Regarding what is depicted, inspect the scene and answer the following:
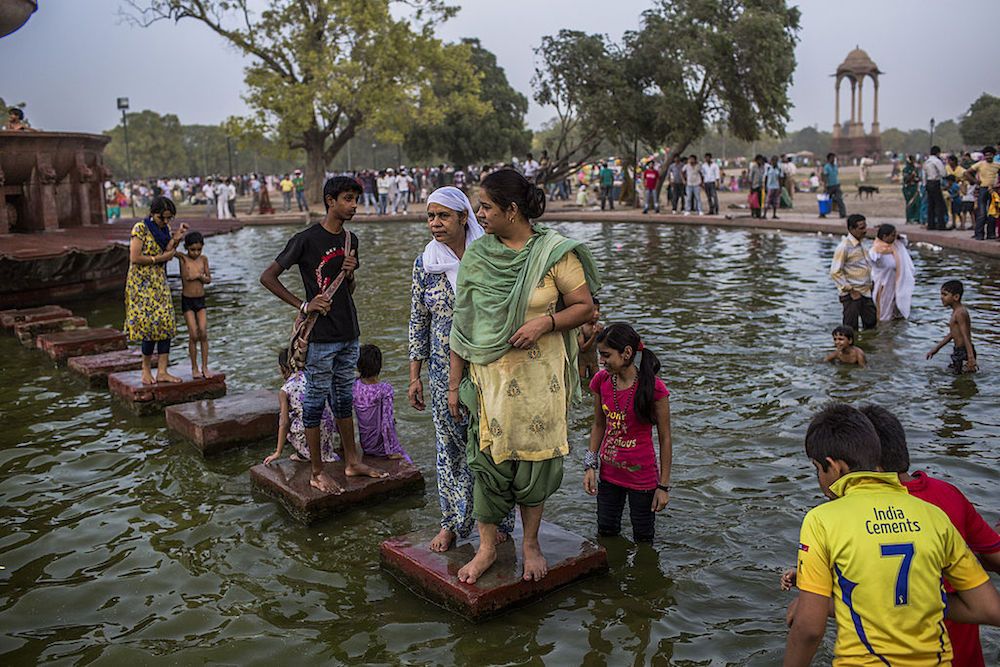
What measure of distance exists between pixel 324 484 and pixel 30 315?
7632mm

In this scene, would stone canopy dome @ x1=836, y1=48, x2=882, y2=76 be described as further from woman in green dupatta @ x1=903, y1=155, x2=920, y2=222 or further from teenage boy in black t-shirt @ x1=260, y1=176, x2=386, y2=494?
teenage boy in black t-shirt @ x1=260, y1=176, x2=386, y2=494

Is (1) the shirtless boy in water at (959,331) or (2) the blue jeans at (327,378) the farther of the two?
(1) the shirtless boy in water at (959,331)

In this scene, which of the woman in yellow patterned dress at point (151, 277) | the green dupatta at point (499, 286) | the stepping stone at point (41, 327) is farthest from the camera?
the stepping stone at point (41, 327)

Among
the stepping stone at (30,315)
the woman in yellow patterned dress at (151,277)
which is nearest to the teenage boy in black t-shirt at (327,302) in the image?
the woman in yellow patterned dress at (151,277)

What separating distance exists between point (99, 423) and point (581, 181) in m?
32.6

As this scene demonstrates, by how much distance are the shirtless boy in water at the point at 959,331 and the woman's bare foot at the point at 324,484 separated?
572cm

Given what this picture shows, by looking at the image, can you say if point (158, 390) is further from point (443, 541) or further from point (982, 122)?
point (982, 122)

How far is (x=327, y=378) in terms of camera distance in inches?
200

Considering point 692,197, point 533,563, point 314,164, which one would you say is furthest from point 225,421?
point 314,164

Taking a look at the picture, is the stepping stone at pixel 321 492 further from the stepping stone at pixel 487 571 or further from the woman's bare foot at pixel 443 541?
the woman's bare foot at pixel 443 541

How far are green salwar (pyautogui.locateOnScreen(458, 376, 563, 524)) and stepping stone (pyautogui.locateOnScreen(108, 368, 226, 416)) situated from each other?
14.5 feet

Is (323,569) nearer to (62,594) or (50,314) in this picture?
(62,594)

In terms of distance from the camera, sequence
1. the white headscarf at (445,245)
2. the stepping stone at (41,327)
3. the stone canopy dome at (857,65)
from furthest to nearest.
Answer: the stone canopy dome at (857,65)
the stepping stone at (41,327)
the white headscarf at (445,245)

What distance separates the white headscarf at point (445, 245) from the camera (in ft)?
13.7
